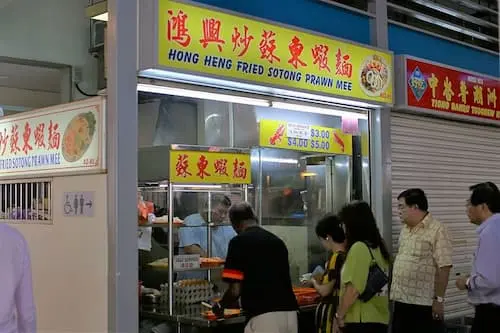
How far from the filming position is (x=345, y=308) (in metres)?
3.92

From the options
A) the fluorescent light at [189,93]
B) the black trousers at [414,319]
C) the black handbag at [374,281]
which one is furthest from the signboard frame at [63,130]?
the black trousers at [414,319]

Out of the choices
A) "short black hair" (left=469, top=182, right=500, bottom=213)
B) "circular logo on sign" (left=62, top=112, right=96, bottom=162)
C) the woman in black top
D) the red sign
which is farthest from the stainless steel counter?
the red sign

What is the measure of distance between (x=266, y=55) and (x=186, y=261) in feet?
5.84

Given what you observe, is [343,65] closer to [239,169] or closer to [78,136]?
[239,169]

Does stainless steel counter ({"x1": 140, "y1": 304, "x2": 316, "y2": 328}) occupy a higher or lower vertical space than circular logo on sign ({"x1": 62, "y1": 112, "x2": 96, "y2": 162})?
lower

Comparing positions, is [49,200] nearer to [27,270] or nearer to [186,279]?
[27,270]

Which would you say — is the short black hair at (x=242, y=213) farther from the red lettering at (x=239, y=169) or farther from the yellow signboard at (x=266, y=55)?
the red lettering at (x=239, y=169)

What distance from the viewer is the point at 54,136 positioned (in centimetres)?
383

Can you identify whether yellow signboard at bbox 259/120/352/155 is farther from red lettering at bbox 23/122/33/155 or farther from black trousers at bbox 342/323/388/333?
red lettering at bbox 23/122/33/155

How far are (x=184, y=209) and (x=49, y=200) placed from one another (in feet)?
6.26

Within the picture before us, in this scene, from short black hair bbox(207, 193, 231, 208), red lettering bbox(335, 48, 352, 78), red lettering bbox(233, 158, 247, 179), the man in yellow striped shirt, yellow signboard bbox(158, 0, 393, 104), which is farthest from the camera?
red lettering bbox(233, 158, 247, 179)

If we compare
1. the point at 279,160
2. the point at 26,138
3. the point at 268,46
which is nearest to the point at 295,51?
the point at 268,46

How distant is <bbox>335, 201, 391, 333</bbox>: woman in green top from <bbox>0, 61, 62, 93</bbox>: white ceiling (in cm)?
222

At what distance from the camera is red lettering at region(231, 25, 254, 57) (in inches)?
153
